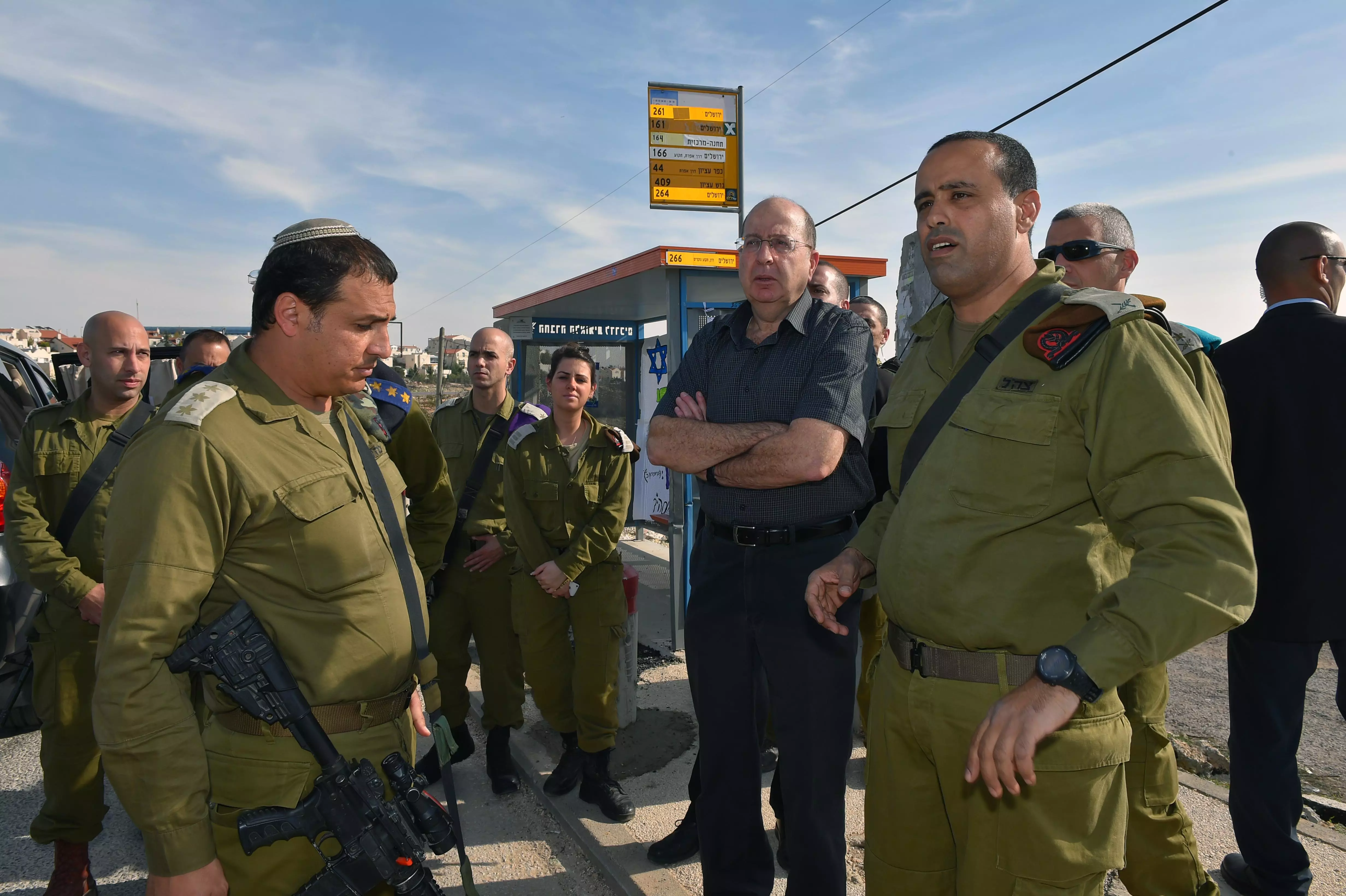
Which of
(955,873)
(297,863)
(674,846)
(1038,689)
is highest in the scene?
(1038,689)

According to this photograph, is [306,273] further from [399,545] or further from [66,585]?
[66,585]

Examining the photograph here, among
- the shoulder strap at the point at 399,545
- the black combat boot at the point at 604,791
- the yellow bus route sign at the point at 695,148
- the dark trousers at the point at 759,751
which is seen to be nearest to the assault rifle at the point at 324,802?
the shoulder strap at the point at 399,545

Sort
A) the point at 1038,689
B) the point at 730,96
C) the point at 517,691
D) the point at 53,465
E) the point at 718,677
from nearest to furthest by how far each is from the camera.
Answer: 1. the point at 1038,689
2. the point at 718,677
3. the point at 53,465
4. the point at 517,691
5. the point at 730,96

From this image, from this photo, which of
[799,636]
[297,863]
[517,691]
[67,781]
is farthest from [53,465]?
[799,636]

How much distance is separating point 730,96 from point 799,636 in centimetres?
553

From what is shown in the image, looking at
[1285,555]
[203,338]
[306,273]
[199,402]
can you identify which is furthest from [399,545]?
[203,338]

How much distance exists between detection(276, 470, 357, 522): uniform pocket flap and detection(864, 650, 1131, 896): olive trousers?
1.36 meters

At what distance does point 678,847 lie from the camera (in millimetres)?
3162

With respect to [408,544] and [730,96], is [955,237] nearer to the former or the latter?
[408,544]

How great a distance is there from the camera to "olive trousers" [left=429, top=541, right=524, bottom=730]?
406 cm

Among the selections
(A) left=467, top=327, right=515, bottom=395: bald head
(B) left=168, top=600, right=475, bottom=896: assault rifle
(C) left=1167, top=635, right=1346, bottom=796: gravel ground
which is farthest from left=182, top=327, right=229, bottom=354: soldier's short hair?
(C) left=1167, top=635, right=1346, bottom=796: gravel ground

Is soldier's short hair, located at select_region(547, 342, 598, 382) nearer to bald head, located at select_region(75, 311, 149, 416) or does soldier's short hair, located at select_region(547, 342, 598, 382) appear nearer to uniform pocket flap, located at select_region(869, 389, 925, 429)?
bald head, located at select_region(75, 311, 149, 416)

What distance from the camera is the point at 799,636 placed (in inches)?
96.3

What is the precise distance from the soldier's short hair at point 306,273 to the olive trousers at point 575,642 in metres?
2.33
